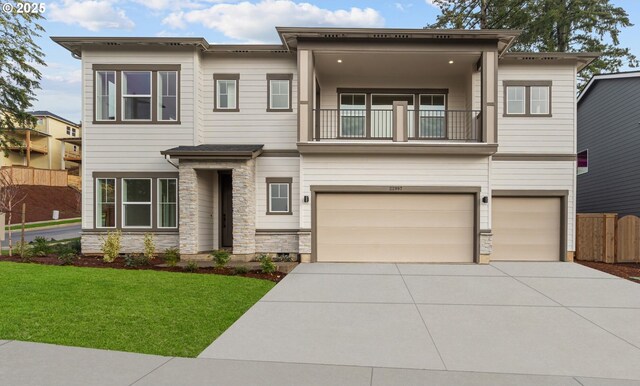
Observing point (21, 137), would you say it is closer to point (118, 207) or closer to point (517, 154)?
point (118, 207)

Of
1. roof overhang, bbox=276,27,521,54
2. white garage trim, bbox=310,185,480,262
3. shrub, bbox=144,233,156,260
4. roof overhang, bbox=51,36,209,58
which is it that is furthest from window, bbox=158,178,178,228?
roof overhang, bbox=276,27,521,54

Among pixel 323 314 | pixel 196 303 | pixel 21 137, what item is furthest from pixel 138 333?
pixel 21 137

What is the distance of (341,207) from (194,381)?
332 inches

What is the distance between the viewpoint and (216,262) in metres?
10.3

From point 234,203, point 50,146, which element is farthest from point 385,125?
point 50,146

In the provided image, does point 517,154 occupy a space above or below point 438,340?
above

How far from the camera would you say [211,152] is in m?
11.0

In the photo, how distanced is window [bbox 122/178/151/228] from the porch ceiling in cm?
687

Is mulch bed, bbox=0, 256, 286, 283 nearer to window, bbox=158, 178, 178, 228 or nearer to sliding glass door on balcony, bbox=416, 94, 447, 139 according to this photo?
Result: window, bbox=158, 178, 178, 228

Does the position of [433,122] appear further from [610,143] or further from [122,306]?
A: [122,306]

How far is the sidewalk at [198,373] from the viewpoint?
3854 mm

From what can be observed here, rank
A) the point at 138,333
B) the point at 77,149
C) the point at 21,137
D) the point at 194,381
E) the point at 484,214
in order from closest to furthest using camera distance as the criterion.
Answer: the point at 194,381
the point at 138,333
the point at 484,214
the point at 21,137
the point at 77,149

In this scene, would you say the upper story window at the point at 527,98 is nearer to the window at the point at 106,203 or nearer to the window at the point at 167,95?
the window at the point at 167,95

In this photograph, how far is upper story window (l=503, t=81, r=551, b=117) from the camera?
486 inches
